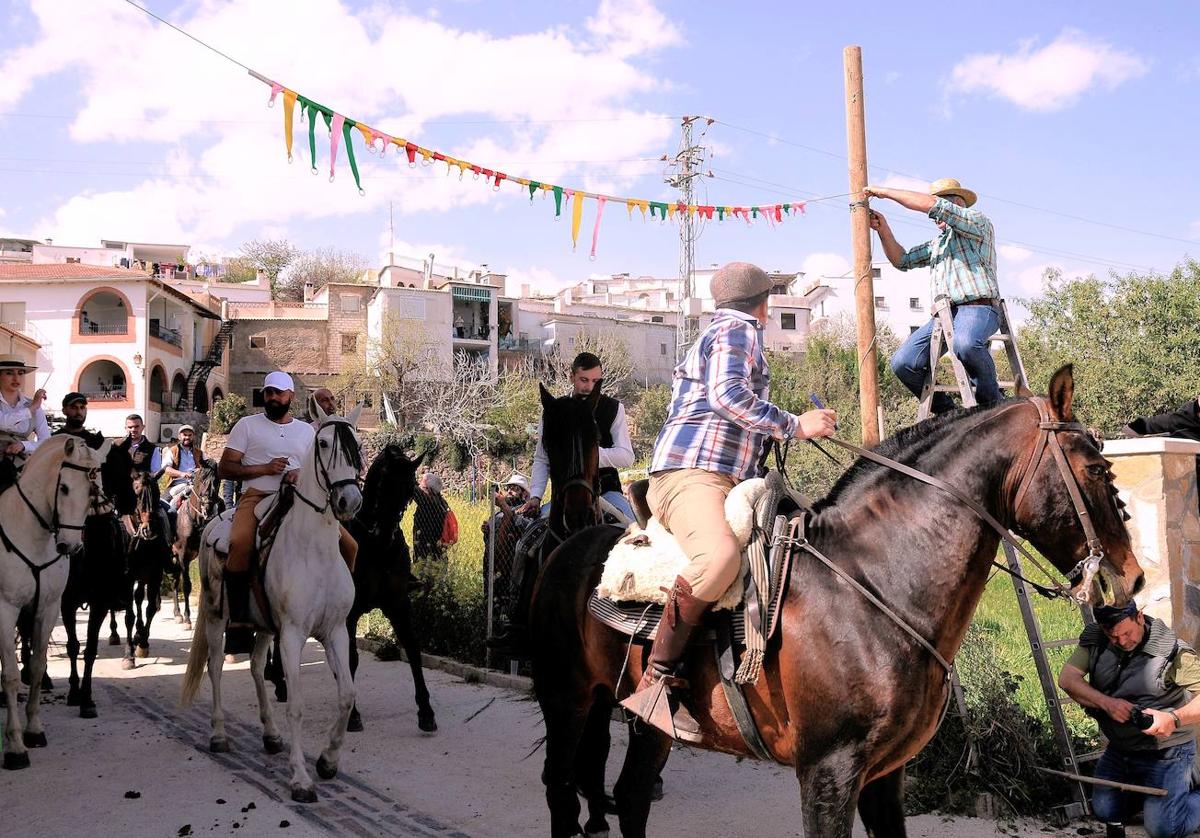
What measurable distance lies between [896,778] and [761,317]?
2085 millimetres

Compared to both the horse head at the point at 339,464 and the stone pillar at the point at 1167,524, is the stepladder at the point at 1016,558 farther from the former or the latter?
the horse head at the point at 339,464

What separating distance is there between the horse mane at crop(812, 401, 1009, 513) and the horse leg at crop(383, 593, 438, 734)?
5.46 m

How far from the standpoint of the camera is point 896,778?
4.15 metres

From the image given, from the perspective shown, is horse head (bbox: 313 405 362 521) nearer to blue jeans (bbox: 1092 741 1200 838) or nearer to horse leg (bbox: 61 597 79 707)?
horse leg (bbox: 61 597 79 707)

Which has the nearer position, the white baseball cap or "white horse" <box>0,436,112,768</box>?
the white baseball cap

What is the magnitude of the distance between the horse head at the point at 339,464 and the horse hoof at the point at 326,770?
1.81 metres

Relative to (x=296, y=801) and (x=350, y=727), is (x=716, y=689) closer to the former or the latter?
(x=296, y=801)

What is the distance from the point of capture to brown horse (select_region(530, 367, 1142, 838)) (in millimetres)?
3742

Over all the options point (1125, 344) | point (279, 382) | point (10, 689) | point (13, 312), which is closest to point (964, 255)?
point (279, 382)

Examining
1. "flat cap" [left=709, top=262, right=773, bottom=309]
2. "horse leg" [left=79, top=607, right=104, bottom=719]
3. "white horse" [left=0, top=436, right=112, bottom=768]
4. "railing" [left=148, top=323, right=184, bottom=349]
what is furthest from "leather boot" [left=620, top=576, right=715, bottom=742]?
"railing" [left=148, top=323, right=184, bottom=349]

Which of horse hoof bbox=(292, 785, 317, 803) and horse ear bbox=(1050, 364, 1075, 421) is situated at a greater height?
horse ear bbox=(1050, 364, 1075, 421)

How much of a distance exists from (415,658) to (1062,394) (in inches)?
262

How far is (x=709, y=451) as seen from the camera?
4.34 m

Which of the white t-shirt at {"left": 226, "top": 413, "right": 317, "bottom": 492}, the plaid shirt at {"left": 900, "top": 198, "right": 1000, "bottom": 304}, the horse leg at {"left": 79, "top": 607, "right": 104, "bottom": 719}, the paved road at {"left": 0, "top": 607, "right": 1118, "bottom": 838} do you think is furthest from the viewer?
the horse leg at {"left": 79, "top": 607, "right": 104, "bottom": 719}
